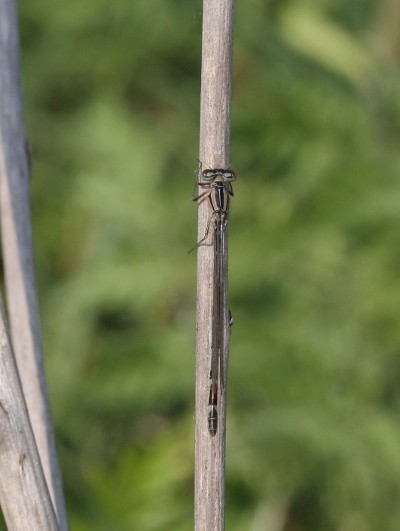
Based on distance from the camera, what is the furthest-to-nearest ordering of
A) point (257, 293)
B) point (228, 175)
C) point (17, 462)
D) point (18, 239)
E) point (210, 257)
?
point (257, 293) < point (18, 239) < point (228, 175) < point (210, 257) < point (17, 462)

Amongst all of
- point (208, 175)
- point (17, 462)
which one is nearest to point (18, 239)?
point (208, 175)

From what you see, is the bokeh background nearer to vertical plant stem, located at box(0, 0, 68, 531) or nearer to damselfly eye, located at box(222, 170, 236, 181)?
vertical plant stem, located at box(0, 0, 68, 531)

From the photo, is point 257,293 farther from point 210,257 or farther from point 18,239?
point 210,257

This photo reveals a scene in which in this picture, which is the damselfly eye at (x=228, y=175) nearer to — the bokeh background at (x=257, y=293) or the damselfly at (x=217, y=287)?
the damselfly at (x=217, y=287)

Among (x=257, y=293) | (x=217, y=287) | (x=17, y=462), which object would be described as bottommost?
(x=17, y=462)

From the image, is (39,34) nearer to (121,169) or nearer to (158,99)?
(158,99)

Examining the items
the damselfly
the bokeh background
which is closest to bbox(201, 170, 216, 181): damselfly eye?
the damselfly
